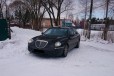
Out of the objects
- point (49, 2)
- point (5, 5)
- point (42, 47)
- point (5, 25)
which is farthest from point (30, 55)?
point (5, 5)

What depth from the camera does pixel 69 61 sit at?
857 cm

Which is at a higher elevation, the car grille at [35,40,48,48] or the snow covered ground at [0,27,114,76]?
the car grille at [35,40,48,48]

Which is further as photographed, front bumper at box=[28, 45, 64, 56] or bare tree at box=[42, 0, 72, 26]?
bare tree at box=[42, 0, 72, 26]

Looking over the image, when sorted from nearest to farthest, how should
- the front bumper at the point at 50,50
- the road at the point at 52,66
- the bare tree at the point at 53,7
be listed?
the road at the point at 52,66 → the front bumper at the point at 50,50 → the bare tree at the point at 53,7

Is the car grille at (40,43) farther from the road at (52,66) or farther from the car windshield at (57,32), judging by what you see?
the car windshield at (57,32)

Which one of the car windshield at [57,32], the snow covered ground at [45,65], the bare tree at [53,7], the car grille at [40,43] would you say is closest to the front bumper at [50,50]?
the car grille at [40,43]

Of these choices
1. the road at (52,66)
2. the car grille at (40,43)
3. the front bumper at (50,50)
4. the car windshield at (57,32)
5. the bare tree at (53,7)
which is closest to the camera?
the road at (52,66)

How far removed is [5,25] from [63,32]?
415 centimetres

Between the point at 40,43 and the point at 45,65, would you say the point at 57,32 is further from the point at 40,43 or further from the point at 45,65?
the point at 45,65

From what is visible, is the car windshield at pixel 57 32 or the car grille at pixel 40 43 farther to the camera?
the car windshield at pixel 57 32

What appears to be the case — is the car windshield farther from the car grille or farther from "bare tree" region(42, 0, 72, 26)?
"bare tree" region(42, 0, 72, 26)

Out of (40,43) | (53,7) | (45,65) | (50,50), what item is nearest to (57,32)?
(40,43)

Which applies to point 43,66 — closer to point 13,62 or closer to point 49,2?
point 13,62

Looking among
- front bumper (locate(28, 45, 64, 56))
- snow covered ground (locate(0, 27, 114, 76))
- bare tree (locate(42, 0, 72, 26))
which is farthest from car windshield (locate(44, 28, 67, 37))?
bare tree (locate(42, 0, 72, 26))
